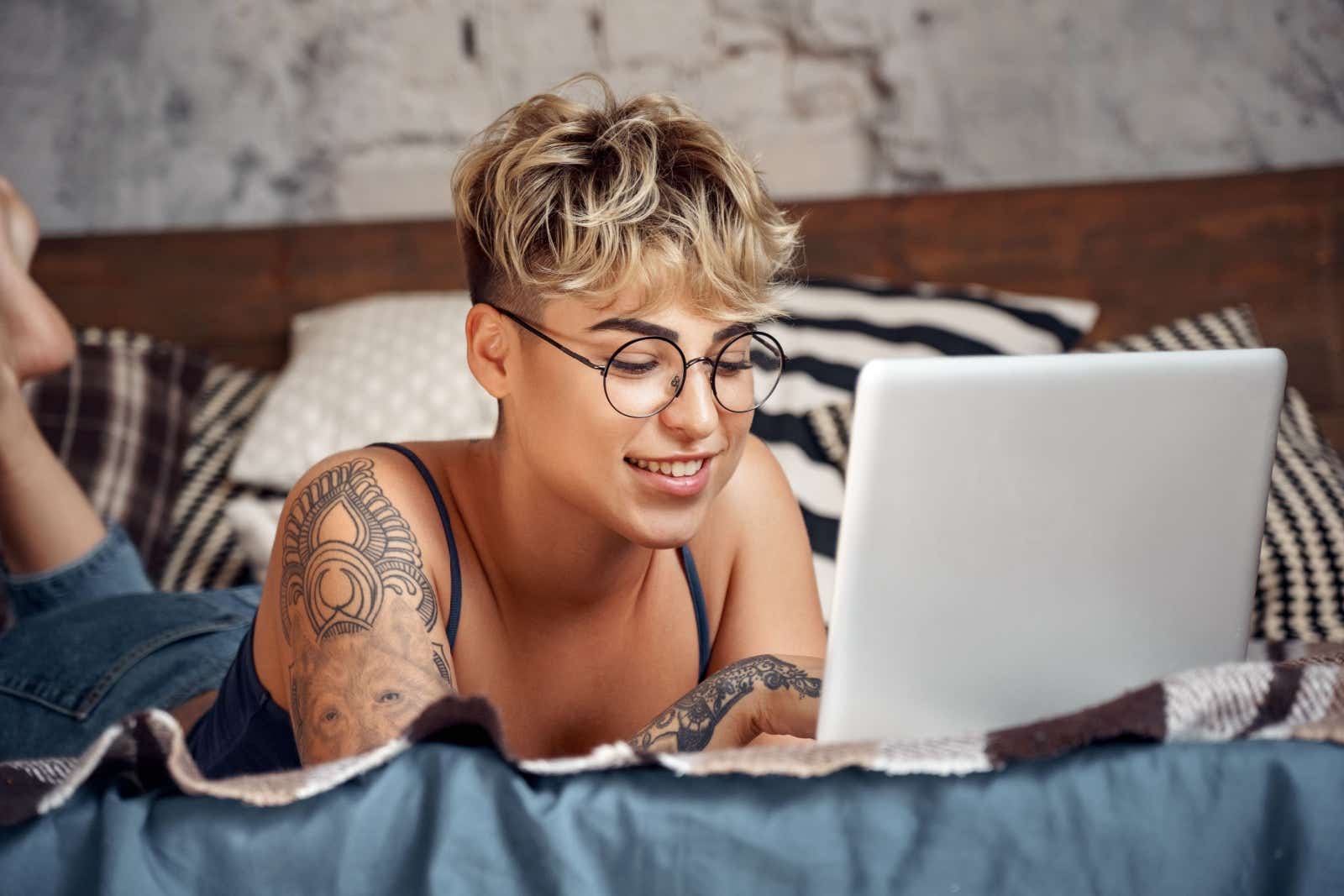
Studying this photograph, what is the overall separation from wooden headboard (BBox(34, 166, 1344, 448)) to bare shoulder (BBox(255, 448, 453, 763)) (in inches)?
57.2

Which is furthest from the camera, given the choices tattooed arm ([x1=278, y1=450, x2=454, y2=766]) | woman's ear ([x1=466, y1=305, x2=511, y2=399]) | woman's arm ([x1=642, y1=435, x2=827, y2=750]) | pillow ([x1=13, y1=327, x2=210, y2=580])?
pillow ([x1=13, y1=327, x2=210, y2=580])

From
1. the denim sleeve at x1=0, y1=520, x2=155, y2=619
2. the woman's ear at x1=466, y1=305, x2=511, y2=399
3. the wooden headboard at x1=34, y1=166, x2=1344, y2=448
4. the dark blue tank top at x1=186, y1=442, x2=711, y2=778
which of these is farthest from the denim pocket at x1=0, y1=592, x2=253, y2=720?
the wooden headboard at x1=34, y1=166, x2=1344, y2=448

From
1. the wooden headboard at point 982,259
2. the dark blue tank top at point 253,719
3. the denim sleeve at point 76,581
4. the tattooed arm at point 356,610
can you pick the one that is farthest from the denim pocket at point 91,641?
the wooden headboard at point 982,259

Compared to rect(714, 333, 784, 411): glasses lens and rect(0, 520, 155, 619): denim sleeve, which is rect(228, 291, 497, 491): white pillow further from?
rect(714, 333, 784, 411): glasses lens

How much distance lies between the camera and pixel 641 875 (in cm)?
71

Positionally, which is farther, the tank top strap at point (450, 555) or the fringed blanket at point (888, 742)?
the tank top strap at point (450, 555)

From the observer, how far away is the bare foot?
1.85 m

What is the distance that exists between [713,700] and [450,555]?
1.10 ft

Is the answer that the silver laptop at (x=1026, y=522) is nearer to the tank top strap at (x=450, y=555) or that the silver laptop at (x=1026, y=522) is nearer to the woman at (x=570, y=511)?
the woman at (x=570, y=511)

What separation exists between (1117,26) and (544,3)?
1.20 m

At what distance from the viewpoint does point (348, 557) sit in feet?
3.58

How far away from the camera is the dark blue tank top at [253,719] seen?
4.13 ft

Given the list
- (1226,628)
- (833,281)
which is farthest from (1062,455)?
(833,281)

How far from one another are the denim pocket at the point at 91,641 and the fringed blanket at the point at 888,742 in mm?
849
